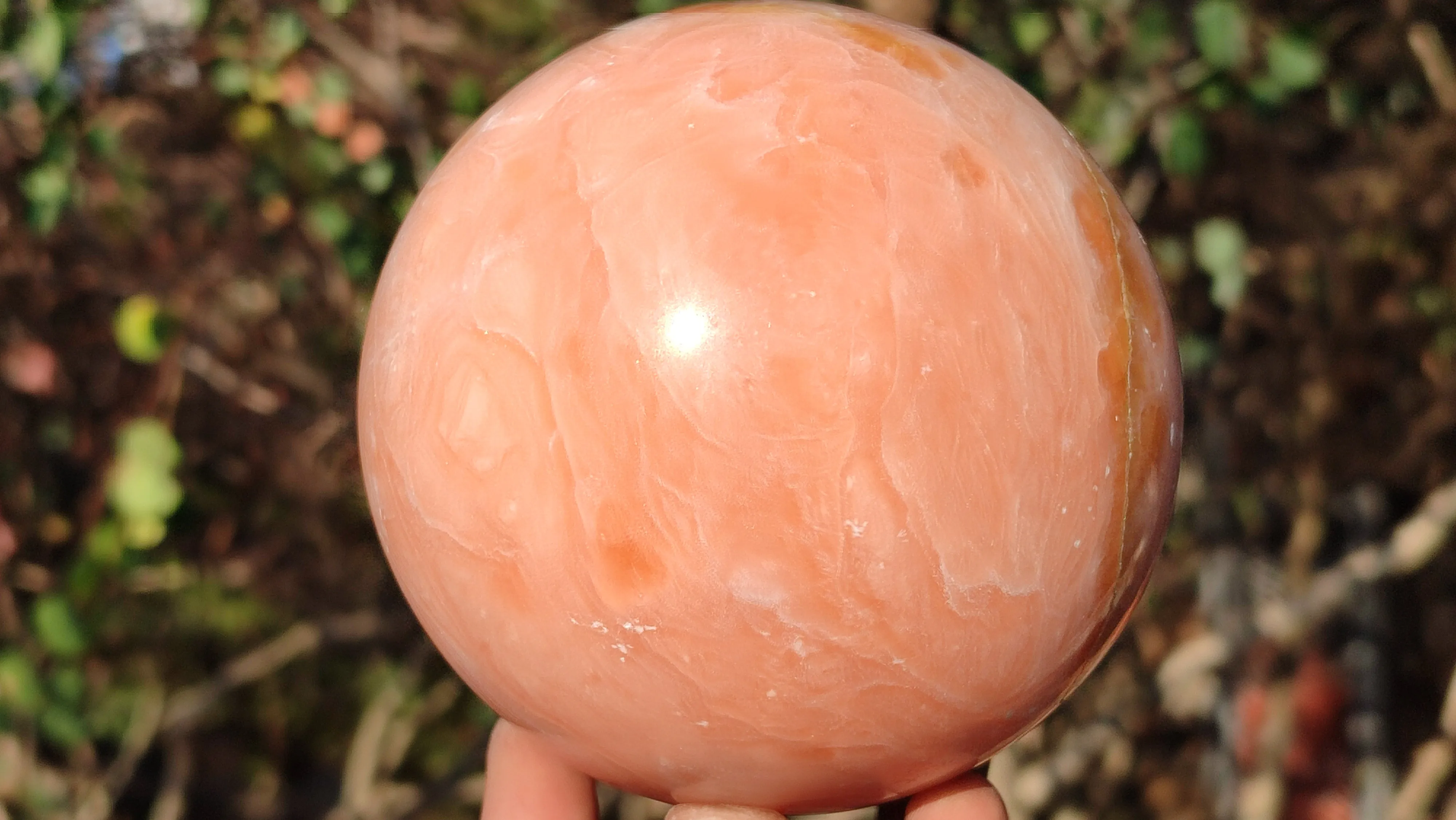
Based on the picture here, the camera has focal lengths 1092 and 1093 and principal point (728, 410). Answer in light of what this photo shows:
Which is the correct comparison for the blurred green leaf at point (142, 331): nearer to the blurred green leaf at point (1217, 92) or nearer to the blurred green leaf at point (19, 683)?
the blurred green leaf at point (19, 683)

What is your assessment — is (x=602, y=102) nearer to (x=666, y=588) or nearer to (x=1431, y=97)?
(x=666, y=588)

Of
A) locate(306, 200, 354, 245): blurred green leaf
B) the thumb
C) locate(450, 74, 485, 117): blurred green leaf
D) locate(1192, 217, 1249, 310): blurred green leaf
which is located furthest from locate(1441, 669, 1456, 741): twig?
locate(306, 200, 354, 245): blurred green leaf

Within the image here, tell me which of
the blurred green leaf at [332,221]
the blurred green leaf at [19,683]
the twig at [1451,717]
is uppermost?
the blurred green leaf at [332,221]

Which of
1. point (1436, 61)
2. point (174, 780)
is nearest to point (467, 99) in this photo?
point (174, 780)

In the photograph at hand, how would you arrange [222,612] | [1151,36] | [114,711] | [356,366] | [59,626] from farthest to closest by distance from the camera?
[222,612] < [114,711] < [356,366] < [59,626] < [1151,36]

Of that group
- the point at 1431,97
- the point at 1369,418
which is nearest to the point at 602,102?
the point at 1431,97

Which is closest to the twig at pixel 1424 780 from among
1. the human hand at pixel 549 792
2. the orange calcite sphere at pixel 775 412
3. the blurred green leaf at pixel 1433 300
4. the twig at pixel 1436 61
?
the blurred green leaf at pixel 1433 300

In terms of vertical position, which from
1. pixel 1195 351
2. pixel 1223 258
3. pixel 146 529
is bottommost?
pixel 146 529

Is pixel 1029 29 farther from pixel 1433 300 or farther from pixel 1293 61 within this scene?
pixel 1433 300
